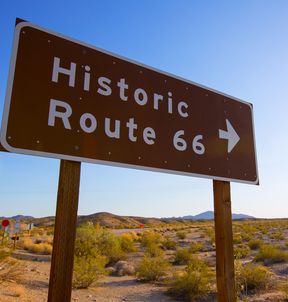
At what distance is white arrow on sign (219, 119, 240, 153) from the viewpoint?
2938mm

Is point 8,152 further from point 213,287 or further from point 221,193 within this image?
point 213,287

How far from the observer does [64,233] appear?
6.23 ft

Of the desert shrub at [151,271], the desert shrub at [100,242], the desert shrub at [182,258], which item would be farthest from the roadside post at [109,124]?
the desert shrub at [100,242]

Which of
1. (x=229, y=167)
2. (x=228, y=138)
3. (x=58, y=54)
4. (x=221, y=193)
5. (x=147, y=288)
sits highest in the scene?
(x=58, y=54)

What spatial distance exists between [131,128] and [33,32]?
2.92 ft

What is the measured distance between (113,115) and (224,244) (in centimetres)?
147

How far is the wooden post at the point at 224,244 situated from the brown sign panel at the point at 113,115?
16 cm

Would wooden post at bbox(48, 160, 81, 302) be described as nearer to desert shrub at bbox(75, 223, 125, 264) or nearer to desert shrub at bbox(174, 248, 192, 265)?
desert shrub at bbox(75, 223, 125, 264)

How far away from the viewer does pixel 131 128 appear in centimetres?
231

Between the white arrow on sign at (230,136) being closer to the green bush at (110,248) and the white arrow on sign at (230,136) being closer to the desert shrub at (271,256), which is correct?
the desert shrub at (271,256)

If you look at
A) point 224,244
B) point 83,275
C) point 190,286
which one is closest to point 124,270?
point 83,275

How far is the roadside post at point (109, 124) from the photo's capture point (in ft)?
6.11

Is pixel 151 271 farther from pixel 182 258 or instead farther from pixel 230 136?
pixel 230 136

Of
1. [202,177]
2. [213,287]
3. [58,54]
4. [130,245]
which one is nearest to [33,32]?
[58,54]
